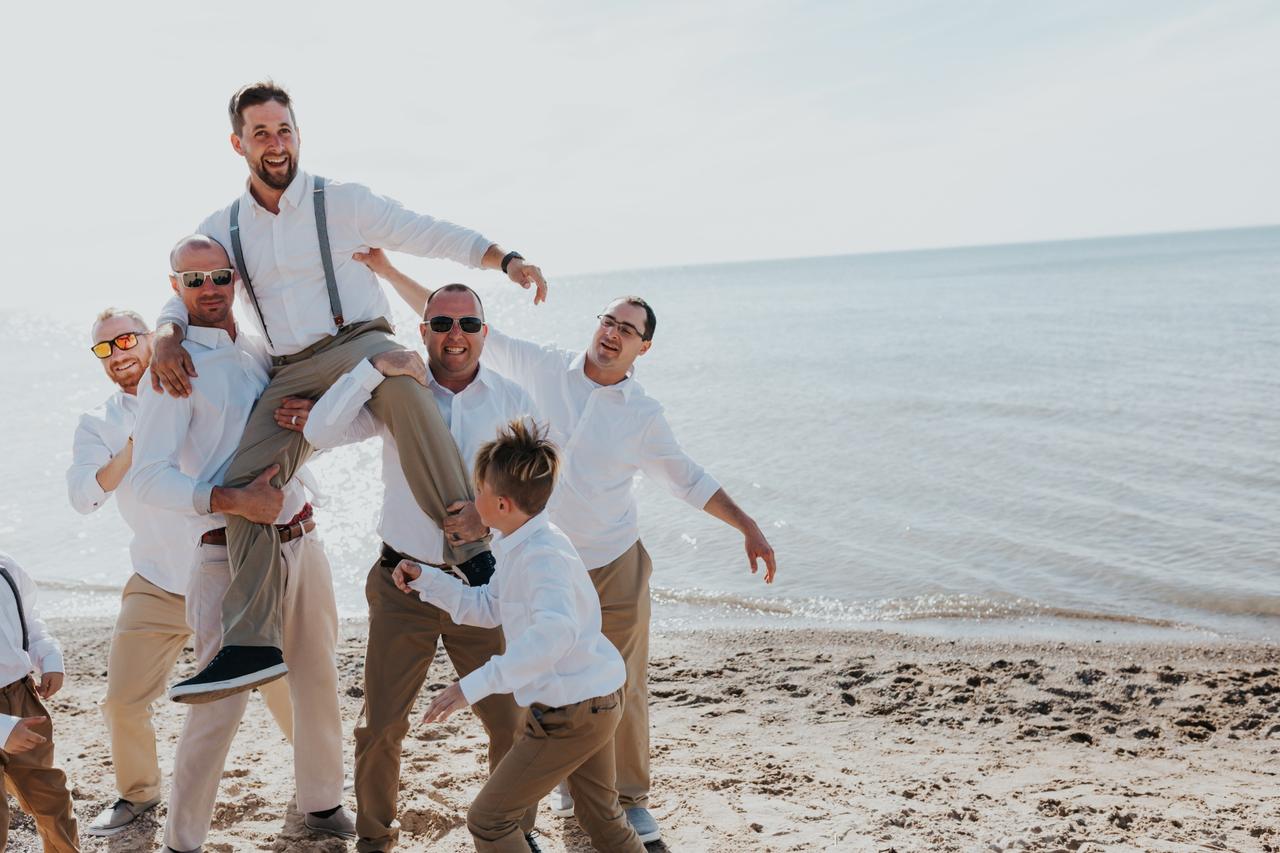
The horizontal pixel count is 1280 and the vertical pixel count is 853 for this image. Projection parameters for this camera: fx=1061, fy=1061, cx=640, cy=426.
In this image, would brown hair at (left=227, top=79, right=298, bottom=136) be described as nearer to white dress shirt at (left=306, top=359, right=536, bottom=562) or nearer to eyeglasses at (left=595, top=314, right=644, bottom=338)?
white dress shirt at (left=306, top=359, right=536, bottom=562)

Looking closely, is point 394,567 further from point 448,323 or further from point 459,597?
point 448,323

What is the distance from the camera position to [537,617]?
355 centimetres

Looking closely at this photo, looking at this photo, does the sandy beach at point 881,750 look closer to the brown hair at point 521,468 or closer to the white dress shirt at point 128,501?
the white dress shirt at point 128,501

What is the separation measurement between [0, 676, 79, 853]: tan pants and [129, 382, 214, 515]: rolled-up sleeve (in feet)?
2.85

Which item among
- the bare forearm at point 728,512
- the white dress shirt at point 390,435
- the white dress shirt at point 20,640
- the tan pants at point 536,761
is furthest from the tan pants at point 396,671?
the bare forearm at point 728,512

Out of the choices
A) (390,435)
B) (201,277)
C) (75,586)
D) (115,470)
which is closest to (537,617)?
(390,435)

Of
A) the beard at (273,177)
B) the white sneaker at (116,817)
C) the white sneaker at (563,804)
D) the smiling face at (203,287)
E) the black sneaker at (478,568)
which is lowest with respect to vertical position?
the white sneaker at (563,804)

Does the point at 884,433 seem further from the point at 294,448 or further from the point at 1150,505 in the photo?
the point at 294,448

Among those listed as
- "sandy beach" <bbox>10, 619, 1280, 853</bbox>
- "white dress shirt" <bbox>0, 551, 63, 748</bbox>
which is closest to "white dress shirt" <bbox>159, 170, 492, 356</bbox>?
"white dress shirt" <bbox>0, 551, 63, 748</bbox>

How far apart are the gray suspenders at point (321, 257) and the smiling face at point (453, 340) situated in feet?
1.31

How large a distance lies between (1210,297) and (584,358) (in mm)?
49886

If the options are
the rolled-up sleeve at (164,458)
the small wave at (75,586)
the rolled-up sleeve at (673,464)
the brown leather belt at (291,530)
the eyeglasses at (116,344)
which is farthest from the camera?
the small wave at (75,586)

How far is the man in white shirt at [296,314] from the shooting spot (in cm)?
419

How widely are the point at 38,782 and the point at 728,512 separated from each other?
121 inches
